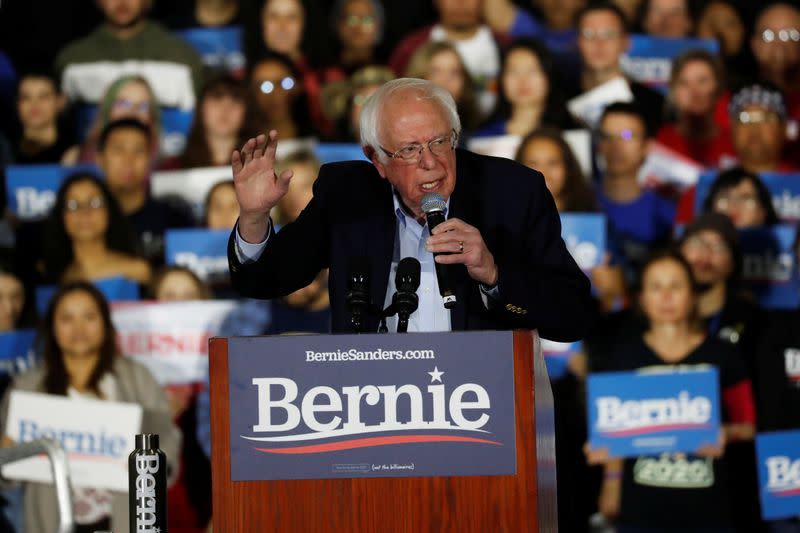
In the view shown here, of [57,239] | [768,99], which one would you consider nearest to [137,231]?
[57,239]

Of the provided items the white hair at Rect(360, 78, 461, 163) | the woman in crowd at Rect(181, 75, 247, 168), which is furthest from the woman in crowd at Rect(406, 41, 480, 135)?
the white hair at Rect(360, 78, 461, 163)

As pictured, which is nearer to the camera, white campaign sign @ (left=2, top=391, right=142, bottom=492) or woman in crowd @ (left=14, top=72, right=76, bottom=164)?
white campaign sign @ (left=2, top=391, right=142, bottom=492)

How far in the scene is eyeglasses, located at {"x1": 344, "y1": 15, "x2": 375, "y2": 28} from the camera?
25.2ft

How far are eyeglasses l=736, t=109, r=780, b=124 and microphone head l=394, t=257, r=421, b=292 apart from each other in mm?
4488

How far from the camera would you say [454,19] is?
7.51 m

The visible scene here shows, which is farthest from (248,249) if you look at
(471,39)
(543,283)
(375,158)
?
(471,39)

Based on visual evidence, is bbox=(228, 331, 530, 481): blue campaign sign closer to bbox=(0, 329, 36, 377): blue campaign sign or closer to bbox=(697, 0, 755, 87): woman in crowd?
bbox=(0, 329, 36, 377): blue campaign sign

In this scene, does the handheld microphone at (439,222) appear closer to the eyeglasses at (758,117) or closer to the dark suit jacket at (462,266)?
the dark suit jacket at (462,266)

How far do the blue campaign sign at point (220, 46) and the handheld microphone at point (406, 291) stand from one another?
5.42 meters

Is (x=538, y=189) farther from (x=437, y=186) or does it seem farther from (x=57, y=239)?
(x=57, y=239)

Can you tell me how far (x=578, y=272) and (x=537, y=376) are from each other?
589mm

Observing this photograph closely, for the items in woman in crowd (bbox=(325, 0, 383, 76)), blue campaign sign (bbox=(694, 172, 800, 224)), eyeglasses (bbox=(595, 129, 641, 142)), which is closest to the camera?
blue campaign sign (bbox=(694, 172, 800, 224))

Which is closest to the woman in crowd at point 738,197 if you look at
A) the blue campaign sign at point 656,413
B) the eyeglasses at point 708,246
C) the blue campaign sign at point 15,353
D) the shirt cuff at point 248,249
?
the eyeglasses at point 708,246

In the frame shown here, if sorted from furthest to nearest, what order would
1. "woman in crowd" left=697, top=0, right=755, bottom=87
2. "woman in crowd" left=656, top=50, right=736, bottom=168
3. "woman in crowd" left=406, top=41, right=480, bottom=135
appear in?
1. "woman in crowd" left=697, top=0, right=755, bottom=87
2. "woman in crowd" left=656, top=50, right=736, bottom=168
3. "woman in crowd" left=406, top=41, right=480, bottom=135
